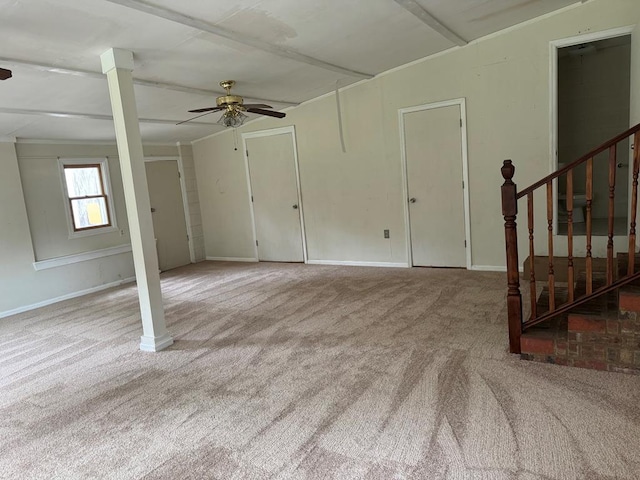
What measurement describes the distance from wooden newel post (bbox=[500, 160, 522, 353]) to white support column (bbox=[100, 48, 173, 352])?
2.63m

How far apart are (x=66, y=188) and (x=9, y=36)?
10.8 ft

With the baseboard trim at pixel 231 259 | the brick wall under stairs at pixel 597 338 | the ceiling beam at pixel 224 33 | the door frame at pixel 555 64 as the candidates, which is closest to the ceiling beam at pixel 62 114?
the ceiling beam at pixel 224 33

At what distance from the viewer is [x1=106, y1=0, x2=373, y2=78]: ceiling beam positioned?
272cm

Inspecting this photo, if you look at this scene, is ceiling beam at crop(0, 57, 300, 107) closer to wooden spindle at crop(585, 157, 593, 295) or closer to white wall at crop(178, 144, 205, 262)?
white wall at crop(178, 144, 205, 262)

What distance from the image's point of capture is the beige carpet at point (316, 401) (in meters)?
2.00

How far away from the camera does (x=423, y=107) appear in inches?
Result: 210

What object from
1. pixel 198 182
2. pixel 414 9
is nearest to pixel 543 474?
pixel 414 9

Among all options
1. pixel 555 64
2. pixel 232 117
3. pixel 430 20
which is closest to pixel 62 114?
pixel 232 117

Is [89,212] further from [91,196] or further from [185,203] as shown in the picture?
[185,203]

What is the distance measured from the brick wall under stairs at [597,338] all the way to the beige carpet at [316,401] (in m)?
0.09

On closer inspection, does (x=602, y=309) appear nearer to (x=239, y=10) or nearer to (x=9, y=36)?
(x=239, y=10)

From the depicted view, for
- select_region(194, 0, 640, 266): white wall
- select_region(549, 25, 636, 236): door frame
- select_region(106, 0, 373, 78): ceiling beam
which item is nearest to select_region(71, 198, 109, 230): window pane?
select_region(194, 0, 640, 266): white wall

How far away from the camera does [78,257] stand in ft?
19.2

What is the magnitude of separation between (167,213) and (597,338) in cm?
628
